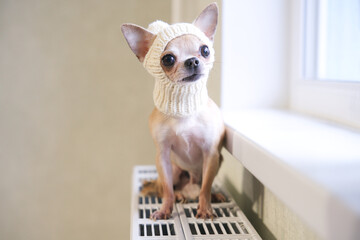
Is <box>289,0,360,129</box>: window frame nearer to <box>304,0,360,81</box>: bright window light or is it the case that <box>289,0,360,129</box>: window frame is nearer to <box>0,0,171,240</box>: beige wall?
<box>304,0,360,81</box>: bright window light

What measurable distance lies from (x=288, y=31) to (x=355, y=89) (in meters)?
0.35

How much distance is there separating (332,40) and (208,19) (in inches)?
14.2

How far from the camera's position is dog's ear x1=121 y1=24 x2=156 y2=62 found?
2.54 ft

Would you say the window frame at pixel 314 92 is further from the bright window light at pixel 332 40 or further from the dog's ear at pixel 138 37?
the dog's ear at pixel 138 37

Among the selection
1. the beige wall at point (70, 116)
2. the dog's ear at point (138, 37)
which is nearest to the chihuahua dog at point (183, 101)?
the dog's ear at point (138, 37)

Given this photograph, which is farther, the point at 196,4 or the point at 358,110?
the point at 196,4

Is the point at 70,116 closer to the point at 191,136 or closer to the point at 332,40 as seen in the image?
the point at 191,136

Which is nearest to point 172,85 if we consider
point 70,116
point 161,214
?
point 161,214

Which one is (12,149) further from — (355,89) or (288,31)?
(355,89)

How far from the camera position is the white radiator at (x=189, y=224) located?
28.8 inches

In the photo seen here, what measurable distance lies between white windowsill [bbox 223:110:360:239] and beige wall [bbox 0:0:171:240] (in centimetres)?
90

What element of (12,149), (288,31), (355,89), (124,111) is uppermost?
(288,31)

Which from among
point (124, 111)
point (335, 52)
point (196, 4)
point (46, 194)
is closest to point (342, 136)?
point (335, 52)

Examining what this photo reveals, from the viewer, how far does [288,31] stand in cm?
110
